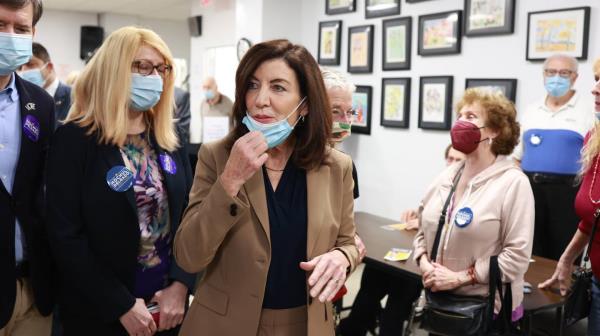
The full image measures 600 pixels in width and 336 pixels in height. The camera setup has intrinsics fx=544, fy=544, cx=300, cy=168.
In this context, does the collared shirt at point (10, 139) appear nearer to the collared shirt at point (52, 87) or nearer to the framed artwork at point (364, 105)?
the collared shirt at point (52, 87)

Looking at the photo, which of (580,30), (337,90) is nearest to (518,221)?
(337,90)

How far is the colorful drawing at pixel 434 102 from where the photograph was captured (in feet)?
16.6

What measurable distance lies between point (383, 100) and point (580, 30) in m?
2.11

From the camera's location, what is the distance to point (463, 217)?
2.34m

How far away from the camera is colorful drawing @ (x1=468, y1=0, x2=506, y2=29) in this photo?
14.9ft

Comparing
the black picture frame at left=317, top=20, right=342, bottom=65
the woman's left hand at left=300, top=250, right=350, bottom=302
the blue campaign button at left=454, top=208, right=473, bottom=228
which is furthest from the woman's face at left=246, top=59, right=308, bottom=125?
the black picture frame at left=317, top=20, right=342, bottom=65

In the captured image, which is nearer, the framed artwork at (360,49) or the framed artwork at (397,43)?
the framed artwork at (397,43)

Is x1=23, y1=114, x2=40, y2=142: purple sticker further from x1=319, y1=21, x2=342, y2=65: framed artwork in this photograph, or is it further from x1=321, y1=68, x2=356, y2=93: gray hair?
x1=319, y1=21, x2=342, y2=65: framed artwork

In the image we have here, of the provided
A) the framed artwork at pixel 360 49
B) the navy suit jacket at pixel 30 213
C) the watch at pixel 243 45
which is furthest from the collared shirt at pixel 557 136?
the watch at pixel 243 45

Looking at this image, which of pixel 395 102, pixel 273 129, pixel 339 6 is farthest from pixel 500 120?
pixel 339 6

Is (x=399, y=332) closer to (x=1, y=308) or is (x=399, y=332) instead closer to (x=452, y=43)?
(x=1, y=308)

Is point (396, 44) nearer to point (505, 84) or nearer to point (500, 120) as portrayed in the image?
point (505, 84)

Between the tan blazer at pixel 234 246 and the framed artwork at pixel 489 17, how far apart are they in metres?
3.51

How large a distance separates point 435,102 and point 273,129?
3.89 meters
